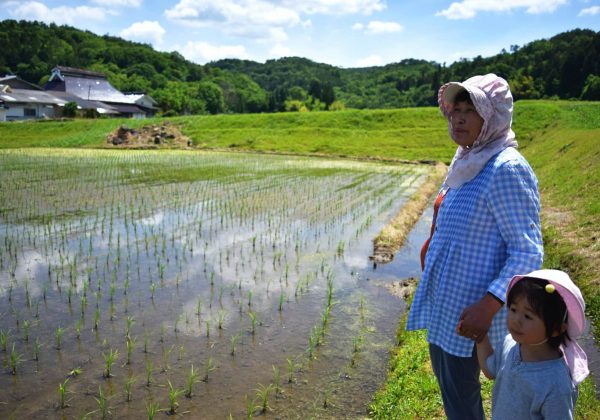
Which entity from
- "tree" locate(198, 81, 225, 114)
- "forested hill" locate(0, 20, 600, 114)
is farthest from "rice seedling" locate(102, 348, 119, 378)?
"tree" locate(198, 81, 225, 114)

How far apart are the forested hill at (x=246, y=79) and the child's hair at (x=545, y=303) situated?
43201 mm

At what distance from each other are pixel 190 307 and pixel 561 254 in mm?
5861

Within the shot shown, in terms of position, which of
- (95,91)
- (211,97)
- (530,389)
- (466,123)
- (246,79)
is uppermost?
(246,79)

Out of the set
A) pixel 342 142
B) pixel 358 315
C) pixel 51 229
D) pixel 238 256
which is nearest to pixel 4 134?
pixel 342 142

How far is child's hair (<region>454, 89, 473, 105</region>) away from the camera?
205 cm

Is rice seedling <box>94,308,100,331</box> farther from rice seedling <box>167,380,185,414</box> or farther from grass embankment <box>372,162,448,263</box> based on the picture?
grass embankment <box>372,162,448,263</box>

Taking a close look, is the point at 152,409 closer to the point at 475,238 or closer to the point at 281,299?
the point at 281,299

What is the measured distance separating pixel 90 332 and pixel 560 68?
50.6 metres

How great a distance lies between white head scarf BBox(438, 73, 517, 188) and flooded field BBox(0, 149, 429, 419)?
2.44 m

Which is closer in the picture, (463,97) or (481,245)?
(481,245)

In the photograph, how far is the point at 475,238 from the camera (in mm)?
1965

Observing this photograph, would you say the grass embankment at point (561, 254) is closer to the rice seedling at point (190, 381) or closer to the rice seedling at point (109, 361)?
the rice seedling at point (190, 381)

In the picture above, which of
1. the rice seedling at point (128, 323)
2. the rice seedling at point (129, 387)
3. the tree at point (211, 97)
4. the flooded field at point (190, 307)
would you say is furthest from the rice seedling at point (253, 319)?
the tree at point (211, 97)

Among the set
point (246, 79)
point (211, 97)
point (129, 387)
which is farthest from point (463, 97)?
point (246, 79)
